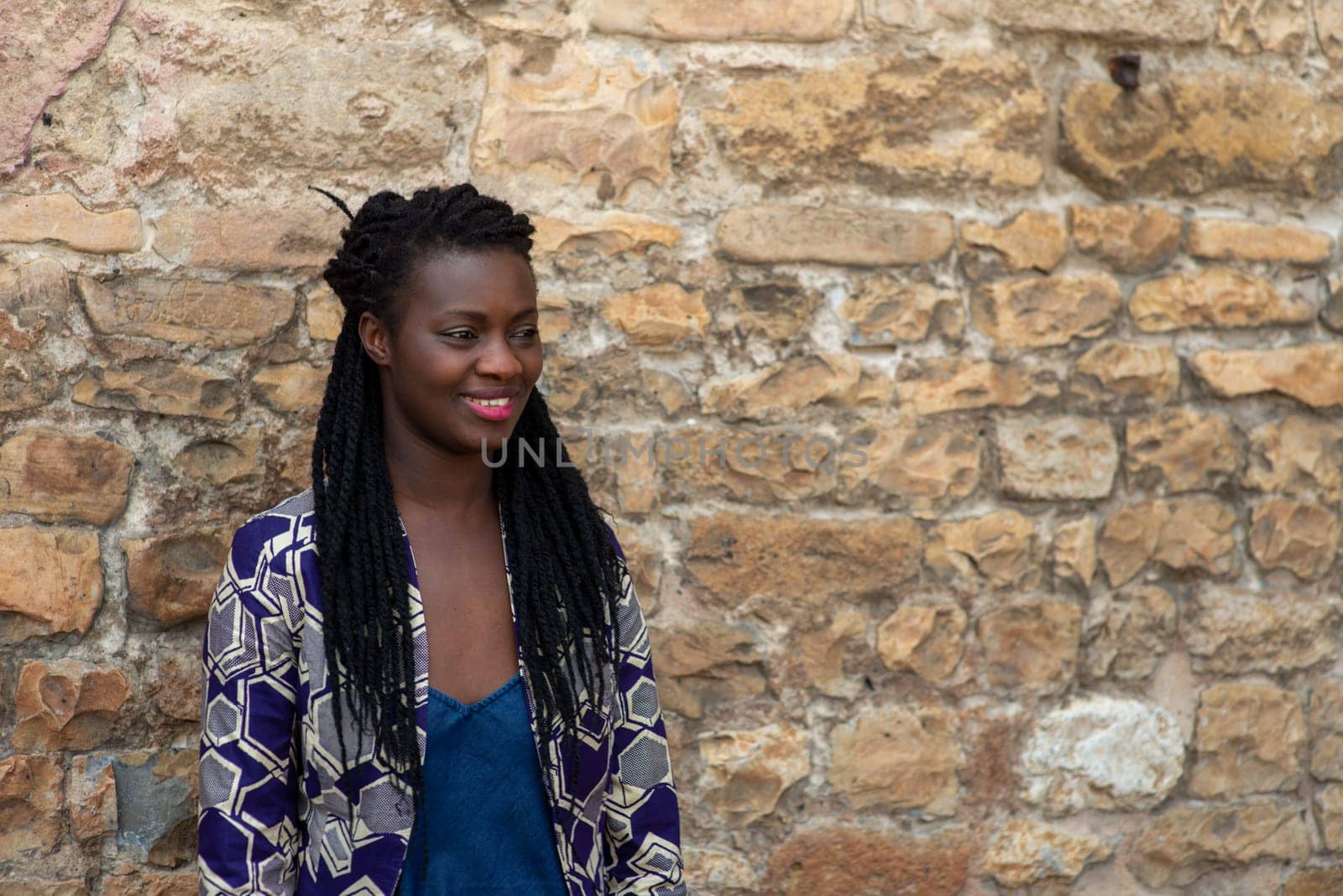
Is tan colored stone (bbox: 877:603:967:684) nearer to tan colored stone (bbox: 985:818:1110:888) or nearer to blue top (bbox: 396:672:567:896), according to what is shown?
tan colored stone (bbox: 985:818:1110:888)

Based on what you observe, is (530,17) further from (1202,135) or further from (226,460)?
(1202,135)

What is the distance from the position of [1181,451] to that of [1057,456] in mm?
322

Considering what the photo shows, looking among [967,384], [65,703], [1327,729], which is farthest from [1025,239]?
[65,703]

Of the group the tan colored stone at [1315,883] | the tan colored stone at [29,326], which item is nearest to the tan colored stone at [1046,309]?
the tan colored stone at [1315,883]

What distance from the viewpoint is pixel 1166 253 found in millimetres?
3189

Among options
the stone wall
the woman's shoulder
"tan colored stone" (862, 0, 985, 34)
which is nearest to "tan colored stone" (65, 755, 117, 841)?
the stone wall

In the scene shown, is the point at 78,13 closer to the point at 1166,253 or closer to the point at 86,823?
the point at 86,823

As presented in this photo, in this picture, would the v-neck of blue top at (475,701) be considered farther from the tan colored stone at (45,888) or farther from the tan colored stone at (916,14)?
the tan colored stone at (916,14)

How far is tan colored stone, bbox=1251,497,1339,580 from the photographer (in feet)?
10.6

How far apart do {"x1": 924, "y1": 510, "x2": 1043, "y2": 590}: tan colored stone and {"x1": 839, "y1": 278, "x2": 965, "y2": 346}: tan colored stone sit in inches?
17.2

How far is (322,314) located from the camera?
275cm

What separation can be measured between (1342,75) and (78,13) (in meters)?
2.82

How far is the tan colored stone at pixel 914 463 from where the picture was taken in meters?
3.02

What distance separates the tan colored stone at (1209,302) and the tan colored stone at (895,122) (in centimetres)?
39
